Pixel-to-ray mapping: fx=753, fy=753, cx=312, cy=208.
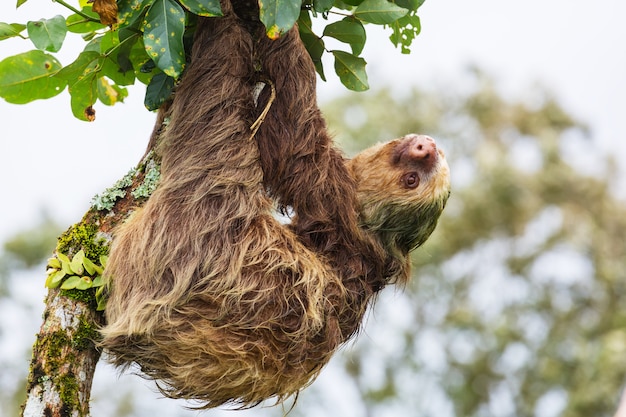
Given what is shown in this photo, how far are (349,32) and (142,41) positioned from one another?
1.48 metres

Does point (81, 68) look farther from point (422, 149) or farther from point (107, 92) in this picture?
point (422, 149)

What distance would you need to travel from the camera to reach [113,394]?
30.2 metres

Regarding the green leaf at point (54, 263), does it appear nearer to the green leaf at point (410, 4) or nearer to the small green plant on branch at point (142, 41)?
the small green plant on branch at point (142, 41)

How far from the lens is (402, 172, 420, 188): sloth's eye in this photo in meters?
6.34

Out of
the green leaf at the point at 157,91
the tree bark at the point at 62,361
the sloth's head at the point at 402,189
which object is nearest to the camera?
the tree bark at the point at 62,361

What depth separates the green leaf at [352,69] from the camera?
18.7 feet

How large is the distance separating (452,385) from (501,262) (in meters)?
5.84

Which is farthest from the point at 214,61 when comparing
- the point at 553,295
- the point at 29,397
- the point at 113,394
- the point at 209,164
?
the point at 553,295

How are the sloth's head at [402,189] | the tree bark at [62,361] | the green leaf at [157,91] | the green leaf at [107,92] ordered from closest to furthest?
the tree bark at [62,361] → the green leaf at [157,91] → the green leaf at [107,92] → the sloth's head at [402,189]

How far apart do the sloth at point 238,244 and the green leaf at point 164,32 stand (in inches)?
26.5

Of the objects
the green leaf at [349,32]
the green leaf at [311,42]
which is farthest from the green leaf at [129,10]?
the green leaf at [349,32]

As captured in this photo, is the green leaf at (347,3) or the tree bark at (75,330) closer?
the tree bark at (75,330)

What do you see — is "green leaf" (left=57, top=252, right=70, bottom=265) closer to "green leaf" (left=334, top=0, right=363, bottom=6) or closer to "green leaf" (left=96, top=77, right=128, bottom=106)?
"green leaf" (left=96, top=77, right=128, bottom=106)

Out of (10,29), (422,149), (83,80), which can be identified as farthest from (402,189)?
(10,29)
